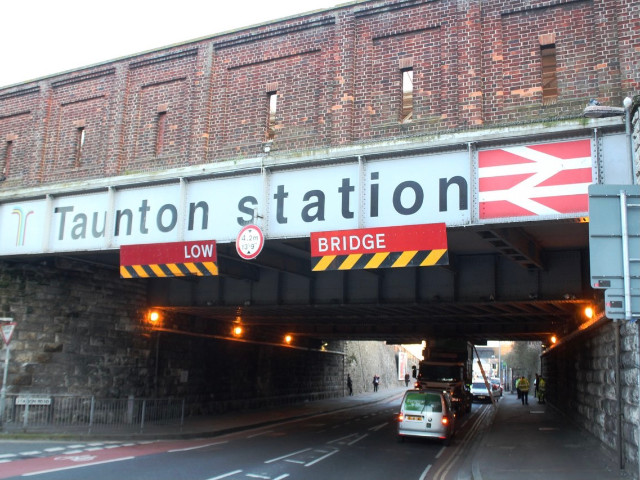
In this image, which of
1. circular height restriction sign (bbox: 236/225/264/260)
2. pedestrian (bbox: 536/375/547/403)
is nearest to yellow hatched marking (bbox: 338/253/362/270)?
circular height restriction sign (bbox: 236/225/264/260)

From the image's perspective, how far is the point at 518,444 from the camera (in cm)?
1639

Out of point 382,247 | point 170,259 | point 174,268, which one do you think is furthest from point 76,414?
point 382,247

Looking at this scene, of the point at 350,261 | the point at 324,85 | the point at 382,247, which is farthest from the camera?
the point at 324,85

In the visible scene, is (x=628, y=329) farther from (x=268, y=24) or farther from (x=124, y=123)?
(x=124, y=123)

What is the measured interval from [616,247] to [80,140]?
18707 millimetres

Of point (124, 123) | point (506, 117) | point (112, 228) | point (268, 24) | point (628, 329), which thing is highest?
point (268, 24)

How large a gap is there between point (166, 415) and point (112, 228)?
8869 millimetres

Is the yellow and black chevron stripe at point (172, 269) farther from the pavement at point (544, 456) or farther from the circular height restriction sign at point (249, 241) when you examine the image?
the pavement at point (544, 456)

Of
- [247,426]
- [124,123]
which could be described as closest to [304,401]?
[247,426]

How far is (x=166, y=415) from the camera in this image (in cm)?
2088

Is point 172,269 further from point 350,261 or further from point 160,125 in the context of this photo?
point 160,125

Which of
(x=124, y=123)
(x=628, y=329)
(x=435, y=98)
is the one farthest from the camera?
(x=124, y=123)

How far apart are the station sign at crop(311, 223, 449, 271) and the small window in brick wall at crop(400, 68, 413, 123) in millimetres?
5374

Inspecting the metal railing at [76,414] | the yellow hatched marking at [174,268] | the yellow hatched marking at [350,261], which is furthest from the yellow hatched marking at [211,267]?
the metal railing at [76,414]
